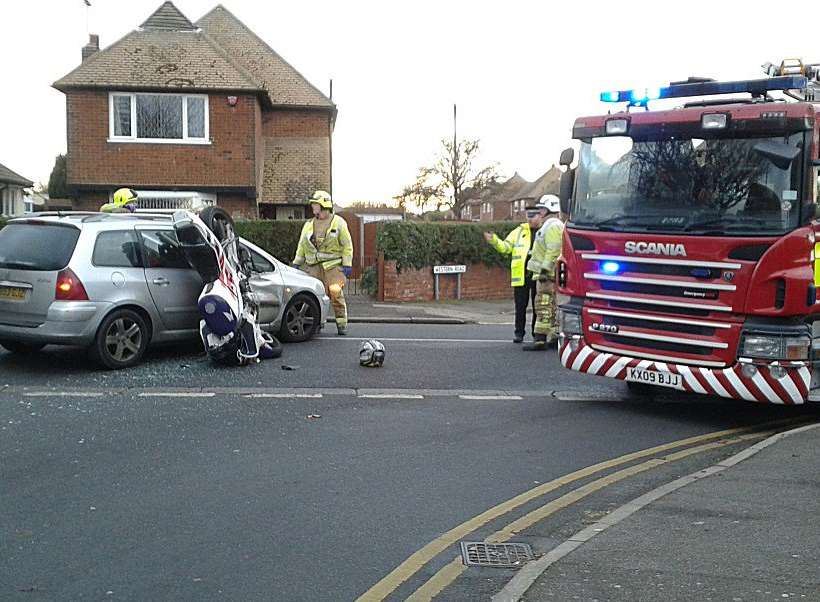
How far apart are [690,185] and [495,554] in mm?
4452

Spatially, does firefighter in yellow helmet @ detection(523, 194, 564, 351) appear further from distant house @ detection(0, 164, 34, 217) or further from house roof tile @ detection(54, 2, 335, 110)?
distant house @ detection(0, 164, 34, 217)

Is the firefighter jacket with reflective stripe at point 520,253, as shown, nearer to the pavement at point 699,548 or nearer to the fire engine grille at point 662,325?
the fire engine grille at point 662,325

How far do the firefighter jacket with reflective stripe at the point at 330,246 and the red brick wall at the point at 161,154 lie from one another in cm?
1497

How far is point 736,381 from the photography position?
7.79 m

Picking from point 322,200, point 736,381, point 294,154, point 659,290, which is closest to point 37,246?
point 322,200

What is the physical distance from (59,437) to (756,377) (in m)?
5.53

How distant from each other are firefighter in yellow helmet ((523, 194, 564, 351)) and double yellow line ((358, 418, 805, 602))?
A: 13.8ft

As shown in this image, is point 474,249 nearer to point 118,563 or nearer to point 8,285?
point 8,285

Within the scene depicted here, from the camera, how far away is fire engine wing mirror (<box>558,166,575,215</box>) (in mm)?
9078

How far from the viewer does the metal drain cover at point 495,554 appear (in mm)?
4750

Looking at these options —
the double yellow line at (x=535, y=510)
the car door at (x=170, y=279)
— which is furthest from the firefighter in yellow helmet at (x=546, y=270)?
the car door at (x=170, y=279)

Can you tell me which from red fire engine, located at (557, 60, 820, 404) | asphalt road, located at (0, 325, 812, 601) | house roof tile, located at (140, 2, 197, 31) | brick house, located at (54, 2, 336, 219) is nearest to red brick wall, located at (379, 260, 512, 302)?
brick house, located at (54, 2, 336, 219)

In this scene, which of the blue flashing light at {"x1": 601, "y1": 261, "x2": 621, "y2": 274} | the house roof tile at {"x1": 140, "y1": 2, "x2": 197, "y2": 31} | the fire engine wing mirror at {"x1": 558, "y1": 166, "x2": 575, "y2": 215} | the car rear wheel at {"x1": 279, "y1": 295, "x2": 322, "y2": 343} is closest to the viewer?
the blue flashing light at {"x1": 601, "y1": 261, "x2": 621, "y2": 274}

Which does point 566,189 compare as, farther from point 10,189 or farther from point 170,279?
point 10,189
